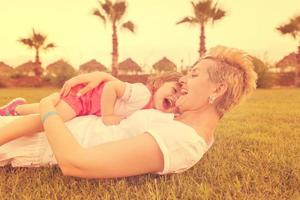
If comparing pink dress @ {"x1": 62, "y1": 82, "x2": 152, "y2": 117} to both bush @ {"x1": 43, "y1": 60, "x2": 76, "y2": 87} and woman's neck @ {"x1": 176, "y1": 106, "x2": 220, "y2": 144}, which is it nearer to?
woman's neck @ {"x1": 176, "y1": 106, "x2": 220, "y2": 144}

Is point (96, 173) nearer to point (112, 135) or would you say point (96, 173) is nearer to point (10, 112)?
point (112, 135)

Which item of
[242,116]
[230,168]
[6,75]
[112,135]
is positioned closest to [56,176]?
[112,135]

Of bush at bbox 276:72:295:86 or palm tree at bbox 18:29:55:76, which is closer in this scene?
bush at bbox 276:72:295:86

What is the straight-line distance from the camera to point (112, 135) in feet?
9.64

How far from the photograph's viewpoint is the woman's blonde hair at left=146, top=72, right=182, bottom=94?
10.7ft

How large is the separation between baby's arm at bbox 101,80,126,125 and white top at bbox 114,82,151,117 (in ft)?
0.14

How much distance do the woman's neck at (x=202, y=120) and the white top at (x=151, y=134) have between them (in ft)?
0.26

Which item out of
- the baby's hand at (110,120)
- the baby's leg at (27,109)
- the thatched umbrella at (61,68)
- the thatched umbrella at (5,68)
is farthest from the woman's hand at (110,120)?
the thatched umbrella at (5,68)

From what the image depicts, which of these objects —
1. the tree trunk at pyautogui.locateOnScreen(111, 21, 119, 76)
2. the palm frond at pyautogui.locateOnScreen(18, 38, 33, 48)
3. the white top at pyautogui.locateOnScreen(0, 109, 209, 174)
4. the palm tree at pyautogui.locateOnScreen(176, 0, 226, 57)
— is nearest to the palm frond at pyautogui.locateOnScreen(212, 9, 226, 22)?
the palm tree at pyautogui.locateOnScreen(176, 0, 226, 57)

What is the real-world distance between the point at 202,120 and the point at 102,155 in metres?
0.68

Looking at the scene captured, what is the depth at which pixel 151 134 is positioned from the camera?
8.44 ft

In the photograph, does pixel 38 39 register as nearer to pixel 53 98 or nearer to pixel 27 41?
pixel 27 41

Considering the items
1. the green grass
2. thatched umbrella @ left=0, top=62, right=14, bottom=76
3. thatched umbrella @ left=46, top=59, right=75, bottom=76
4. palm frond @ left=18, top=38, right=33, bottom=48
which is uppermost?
the green grass

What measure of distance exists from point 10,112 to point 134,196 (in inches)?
56.9
